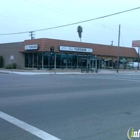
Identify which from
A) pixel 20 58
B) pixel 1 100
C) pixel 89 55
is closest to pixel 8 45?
pixel 20 58

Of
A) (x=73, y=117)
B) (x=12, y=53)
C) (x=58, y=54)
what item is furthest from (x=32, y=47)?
(x=73, y=117)

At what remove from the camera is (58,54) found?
4397 centimetres

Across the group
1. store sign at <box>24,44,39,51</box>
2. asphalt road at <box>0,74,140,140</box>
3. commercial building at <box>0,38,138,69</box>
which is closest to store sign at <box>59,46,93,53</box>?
commercial building at <box>0,38,138,69</box>

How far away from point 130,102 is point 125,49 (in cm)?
4654

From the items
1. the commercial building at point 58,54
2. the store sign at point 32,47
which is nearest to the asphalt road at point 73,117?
the commercial building at point 58,54

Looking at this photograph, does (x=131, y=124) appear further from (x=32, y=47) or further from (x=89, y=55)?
(x=89, y=55)

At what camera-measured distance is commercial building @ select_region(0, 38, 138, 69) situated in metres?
42.2

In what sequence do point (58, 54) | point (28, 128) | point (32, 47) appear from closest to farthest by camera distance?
point (28, 128)
point (32, 47)
point (58, 54)

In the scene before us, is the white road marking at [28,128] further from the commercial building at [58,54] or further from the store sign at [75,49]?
the store sign at [75,49]

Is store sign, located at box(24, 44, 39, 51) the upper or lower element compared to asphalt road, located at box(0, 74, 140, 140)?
upper

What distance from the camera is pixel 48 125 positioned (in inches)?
263

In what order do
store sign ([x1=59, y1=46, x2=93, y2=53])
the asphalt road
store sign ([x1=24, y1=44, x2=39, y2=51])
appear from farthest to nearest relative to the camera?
store sign ([x1=59, y1=46, x2=93, y2=53]) → store sign ([x1=24, y1=44, x2=39, y2=51]) → the asphalt road

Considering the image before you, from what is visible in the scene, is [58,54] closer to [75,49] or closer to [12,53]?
[75,49]

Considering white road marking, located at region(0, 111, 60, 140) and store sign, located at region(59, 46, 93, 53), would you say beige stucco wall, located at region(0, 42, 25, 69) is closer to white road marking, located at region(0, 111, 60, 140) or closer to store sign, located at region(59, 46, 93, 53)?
store sign, located at region(59, 46, 93, 53)
